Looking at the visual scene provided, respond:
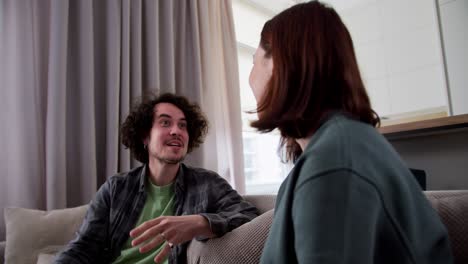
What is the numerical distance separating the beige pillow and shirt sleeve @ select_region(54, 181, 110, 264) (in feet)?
0.33

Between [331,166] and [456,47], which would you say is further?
[456,47]

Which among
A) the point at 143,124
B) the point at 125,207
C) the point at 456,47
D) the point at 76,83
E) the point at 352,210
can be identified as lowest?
the point at 125,207

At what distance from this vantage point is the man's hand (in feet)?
2.78

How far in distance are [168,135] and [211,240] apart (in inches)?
31.6

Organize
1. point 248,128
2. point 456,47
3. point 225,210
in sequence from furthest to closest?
point 248,128, point 456,47, point 225,210

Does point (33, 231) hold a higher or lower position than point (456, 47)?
lower

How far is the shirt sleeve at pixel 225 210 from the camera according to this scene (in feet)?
3.27

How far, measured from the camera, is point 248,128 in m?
3.12

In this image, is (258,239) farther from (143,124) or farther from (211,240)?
(143,124)

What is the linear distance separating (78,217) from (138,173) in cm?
31

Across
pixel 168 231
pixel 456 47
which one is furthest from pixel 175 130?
pixel 456 47

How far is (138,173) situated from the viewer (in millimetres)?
1544

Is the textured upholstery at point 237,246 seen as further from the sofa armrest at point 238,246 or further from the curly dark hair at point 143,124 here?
the curly dark hair at point 143,124

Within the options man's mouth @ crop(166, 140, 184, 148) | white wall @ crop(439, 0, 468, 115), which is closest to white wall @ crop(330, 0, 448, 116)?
white wall @ crop(439, 0, 468, 115)
